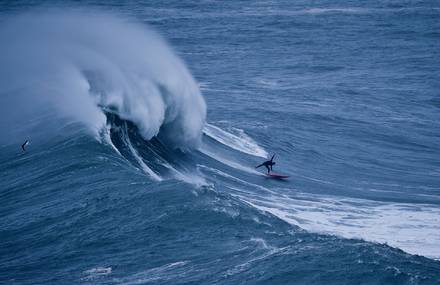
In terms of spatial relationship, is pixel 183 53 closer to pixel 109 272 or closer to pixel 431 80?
pixel 431 80

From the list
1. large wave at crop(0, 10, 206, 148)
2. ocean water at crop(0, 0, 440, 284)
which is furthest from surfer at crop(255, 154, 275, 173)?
large wave at crop(0, 10, 206, 148)

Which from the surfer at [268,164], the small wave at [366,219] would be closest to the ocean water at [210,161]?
the small wave at [366,219]

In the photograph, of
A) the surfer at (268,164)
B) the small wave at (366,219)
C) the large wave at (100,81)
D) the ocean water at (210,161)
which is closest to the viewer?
the ocean water at (210,161)

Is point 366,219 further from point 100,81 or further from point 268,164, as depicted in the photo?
point 100,81

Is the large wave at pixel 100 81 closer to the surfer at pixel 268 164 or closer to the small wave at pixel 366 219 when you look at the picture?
the surfer at pixel 268 164

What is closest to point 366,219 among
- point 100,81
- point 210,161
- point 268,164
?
point 268,164

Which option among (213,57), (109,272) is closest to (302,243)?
(109,272)

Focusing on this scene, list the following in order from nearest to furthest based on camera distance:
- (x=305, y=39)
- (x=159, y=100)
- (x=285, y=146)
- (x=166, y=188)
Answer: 1. (x=166, y=188)
2. (x=159, y=100)
3. (x=285, y=146)
4. (x=305, y=39)
